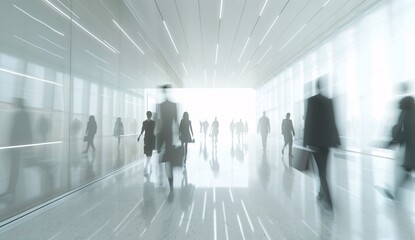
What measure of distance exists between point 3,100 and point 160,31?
801cm

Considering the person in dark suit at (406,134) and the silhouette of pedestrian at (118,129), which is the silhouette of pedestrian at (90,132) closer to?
the silhouette of pedestrian at (118,129)

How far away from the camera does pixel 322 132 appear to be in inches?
148

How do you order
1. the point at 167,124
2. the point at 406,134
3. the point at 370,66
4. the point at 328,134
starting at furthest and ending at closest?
the point at 370,66 → the point at 167,124 → the point at 406,134 → the point at 328,134

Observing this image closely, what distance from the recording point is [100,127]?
19.9 ft

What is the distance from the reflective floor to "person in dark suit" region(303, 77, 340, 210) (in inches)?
22.8

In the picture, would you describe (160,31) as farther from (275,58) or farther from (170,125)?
(275,58)

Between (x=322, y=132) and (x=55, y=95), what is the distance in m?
4.96

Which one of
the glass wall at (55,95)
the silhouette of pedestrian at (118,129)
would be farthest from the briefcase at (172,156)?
the silhouette of pedestrian at (118,129)

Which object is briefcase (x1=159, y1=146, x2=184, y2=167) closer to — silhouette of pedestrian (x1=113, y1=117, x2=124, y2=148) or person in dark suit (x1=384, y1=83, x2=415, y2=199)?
silhouette of pedestrian (x1=113, y1=117, x2=124, y2=148)

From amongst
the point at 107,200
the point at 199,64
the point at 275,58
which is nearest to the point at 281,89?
the point at 275,58

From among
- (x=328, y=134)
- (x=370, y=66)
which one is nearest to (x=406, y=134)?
(x=328, y=134)

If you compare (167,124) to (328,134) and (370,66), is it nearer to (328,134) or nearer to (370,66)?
(328,134)

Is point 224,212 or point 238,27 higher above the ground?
point 238,27

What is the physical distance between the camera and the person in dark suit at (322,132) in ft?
12.2
